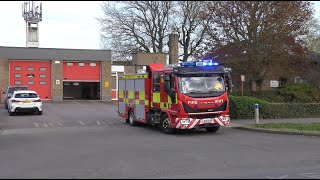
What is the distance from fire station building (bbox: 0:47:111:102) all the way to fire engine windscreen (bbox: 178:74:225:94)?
2477 cm

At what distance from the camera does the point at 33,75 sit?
38.4 meters

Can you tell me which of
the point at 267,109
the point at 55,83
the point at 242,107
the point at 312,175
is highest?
the point at 55,83

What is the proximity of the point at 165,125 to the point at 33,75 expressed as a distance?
2470 centimetres

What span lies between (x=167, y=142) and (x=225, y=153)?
113 inches

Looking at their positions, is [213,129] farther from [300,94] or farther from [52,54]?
[52,54]

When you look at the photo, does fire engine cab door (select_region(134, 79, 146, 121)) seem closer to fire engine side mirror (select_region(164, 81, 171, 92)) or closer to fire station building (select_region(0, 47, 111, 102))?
fire engine side mirror (select_region(164, 81, 171, 92))

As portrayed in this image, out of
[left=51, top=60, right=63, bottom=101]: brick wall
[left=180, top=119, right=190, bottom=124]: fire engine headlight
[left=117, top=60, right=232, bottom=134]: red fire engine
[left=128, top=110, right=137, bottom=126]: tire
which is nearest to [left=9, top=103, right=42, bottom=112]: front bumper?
[left=128, top=110, right=137, bottom=126]: tire

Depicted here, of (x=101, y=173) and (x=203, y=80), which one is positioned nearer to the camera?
(x=101, y=173)

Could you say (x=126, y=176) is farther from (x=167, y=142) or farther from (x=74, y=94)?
(x=74, y=94)

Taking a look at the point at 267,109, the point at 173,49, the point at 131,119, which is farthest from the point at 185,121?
the point at 173,49

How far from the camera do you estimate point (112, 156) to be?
10828 mm

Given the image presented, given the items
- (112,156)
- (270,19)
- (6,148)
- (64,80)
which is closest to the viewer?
(112,156)

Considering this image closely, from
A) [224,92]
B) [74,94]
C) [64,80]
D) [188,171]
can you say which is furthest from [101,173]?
[74,94]

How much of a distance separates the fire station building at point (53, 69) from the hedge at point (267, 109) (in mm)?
20119
